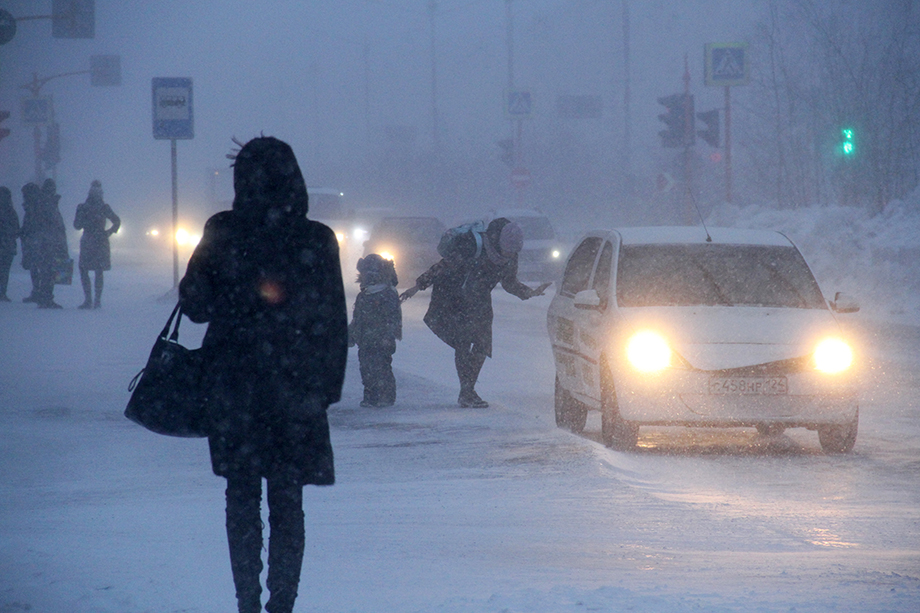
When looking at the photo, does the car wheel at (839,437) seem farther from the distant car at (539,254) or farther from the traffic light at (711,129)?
the distant car at (539,254)

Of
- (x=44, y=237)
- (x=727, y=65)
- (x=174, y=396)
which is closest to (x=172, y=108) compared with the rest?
(x=44, y=237)

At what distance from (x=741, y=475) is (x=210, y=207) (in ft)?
112

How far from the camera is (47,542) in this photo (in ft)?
19.5

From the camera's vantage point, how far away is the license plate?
847 centimetres

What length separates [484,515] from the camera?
6738 millimetres

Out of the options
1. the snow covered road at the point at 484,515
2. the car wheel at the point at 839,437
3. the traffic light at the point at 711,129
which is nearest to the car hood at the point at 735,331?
the car wheel at the point at 839,437

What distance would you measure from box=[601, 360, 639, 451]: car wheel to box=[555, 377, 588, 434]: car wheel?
1049 mm

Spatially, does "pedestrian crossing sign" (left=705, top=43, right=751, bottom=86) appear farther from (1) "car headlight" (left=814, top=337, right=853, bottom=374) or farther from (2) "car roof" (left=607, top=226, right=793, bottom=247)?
(1) "car headlight" (left=814, top=337, right=853, bottom=374)

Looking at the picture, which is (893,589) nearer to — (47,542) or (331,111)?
(47,542)

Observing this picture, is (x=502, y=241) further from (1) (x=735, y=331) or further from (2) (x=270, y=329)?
(2) (x=270, y=329)

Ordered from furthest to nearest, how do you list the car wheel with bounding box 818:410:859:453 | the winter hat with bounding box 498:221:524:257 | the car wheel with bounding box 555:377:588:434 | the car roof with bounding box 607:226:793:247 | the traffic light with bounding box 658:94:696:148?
the traffic light with bounding box 658:94:696:148 → the winter hat with bounding box 498:221:524:257 → the car wheel with bounding box 555:377:588:434 → the car roof with bounding box 607:226:793:247 → the car wheel with bounding box 818:410:859:453

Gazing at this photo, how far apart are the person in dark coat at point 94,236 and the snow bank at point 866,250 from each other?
12089 millimetres

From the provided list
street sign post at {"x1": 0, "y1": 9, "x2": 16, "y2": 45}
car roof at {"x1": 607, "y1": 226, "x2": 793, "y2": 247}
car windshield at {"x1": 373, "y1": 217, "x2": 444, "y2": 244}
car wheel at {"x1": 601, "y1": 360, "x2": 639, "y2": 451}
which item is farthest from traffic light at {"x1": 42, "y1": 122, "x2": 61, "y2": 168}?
car wheel at {"x1": 601, "y1": 360, "x2": 639, "y2": 451}

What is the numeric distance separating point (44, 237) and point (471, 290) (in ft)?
40.0
